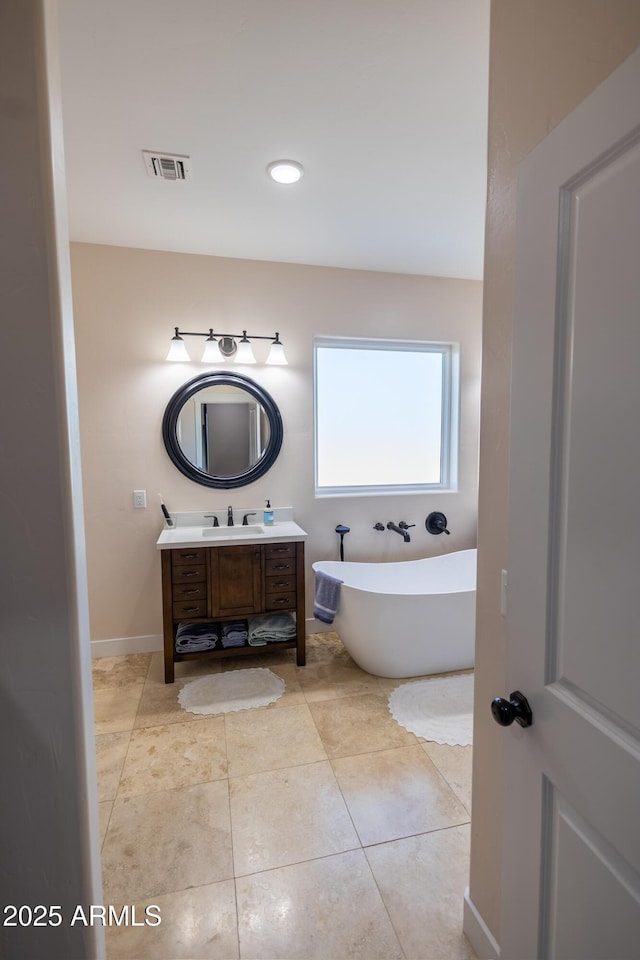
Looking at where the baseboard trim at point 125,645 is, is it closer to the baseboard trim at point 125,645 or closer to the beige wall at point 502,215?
the baseboard trim at point 125,645

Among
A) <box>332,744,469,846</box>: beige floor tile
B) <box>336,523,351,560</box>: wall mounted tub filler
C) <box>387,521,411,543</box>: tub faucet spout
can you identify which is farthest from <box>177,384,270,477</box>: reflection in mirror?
<box>332,744,469,846</box>: beige floor tile

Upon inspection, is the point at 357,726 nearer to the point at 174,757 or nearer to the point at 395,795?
the point at 395,795

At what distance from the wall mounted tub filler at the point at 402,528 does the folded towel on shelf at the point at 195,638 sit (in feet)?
4.80

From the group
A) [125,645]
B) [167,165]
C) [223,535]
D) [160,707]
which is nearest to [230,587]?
[223,535]

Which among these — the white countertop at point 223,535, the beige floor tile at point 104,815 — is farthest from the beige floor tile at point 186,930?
the white countertop at point 223,535

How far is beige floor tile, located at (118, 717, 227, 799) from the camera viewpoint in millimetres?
1860

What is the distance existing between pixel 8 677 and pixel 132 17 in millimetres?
1846

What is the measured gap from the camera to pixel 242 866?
148 cm

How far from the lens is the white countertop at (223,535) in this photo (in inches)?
102

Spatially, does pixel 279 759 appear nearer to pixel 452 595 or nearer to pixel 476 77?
pixel 452 595

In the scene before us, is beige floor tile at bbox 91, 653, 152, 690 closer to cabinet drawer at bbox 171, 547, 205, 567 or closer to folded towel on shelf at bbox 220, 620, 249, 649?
folded towel on shelf at bbox 220, 620, 249, 649

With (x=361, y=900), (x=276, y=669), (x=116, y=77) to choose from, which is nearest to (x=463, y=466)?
(x=276, y=669)

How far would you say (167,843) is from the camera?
61.9 inches

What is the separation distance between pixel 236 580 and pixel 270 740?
0.91 meters
